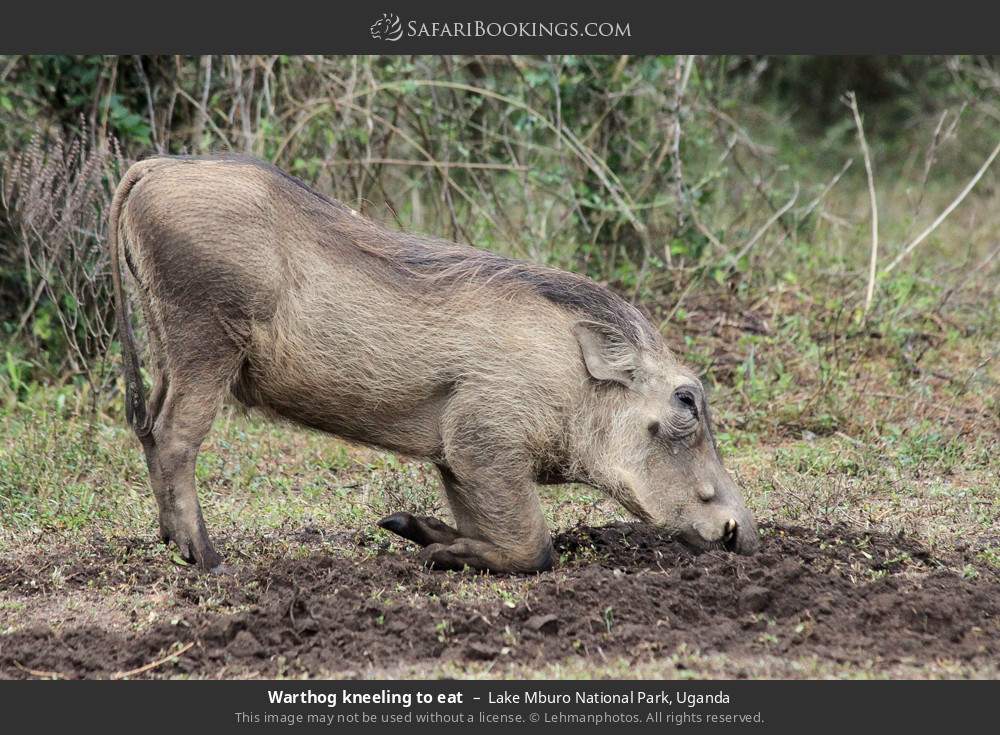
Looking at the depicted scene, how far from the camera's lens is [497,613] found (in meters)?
3.95

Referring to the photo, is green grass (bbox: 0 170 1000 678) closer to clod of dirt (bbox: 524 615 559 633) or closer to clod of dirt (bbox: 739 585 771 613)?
clod of dirt (bbox: 524 615 559 633)

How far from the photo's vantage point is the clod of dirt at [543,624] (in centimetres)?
386

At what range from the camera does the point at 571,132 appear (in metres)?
8.00

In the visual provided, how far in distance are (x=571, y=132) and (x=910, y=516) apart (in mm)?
3664

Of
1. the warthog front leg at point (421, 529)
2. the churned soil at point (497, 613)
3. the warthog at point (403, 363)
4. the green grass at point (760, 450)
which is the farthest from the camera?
the green grass at point (760, 450)

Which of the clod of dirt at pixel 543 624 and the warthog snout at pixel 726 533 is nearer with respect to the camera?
the clod of dirt at pixel 543 624

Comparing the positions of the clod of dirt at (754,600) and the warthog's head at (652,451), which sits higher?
the warthog's head at (652,451)

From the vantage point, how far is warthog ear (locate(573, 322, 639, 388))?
14.9 feet

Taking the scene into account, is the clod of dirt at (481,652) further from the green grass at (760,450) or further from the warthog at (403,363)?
the warthog at (403,363)

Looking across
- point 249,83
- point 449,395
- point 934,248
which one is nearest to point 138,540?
point 449,395

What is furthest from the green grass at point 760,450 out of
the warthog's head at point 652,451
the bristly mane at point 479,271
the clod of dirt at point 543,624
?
the bristly mane at point 479,271

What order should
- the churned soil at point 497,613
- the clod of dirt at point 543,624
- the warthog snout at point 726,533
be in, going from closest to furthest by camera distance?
the churned soil at point 497,613, the clod of dirt at point 543,624, the warthog snout at point 726,533

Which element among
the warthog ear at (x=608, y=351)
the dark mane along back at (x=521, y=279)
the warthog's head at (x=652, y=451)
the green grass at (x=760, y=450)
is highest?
the dark mane along back at (x=521, y=279)

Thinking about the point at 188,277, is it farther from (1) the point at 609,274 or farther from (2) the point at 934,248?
(2) the point at 934,248
